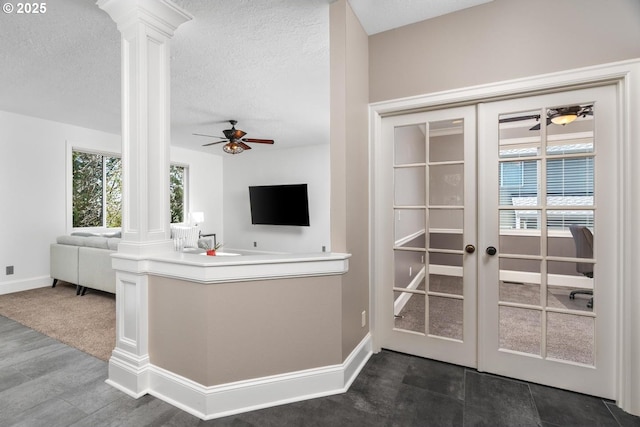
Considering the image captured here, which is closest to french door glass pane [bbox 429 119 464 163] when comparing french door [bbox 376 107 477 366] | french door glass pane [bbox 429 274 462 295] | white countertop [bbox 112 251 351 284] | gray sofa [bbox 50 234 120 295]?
french door [bbox 376 107 477 366]

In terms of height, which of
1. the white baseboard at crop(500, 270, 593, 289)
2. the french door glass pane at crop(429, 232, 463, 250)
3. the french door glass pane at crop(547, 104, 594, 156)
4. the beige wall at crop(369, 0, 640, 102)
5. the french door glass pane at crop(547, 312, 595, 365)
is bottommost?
the french door glass pane at crop(547, 312, 595, 365)

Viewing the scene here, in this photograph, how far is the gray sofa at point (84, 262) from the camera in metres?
3.74

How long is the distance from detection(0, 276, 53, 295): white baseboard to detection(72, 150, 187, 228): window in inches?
38.3

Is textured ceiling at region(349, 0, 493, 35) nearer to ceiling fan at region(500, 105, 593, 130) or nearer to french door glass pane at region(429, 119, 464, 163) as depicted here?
french door glass pane at region(429, 119, 464, 163)

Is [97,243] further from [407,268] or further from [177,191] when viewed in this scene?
[407,268]

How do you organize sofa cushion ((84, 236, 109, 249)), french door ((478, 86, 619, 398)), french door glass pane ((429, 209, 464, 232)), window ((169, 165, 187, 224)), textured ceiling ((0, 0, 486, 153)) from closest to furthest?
french door ((478, 86, 619, 398)), textured ceiling ((0, 0, 486, 153)), french door glass pane ((429, 209, 464, 232)), sofa cushion ((84, 236, 109, 249)), window ((169, 165, 187, 224))

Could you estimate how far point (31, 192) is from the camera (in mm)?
4441

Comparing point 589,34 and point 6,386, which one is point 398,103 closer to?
point 589,34

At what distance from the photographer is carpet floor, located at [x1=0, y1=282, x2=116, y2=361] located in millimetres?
2694

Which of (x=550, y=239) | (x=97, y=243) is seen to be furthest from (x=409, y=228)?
(x=97, y=243)

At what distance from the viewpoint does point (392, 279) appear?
8.09ft

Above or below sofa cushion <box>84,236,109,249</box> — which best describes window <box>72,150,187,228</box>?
above

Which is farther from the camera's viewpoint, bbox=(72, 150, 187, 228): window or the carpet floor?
bbox=(72, 150, 187, 228): window

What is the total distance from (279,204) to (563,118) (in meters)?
5.64
